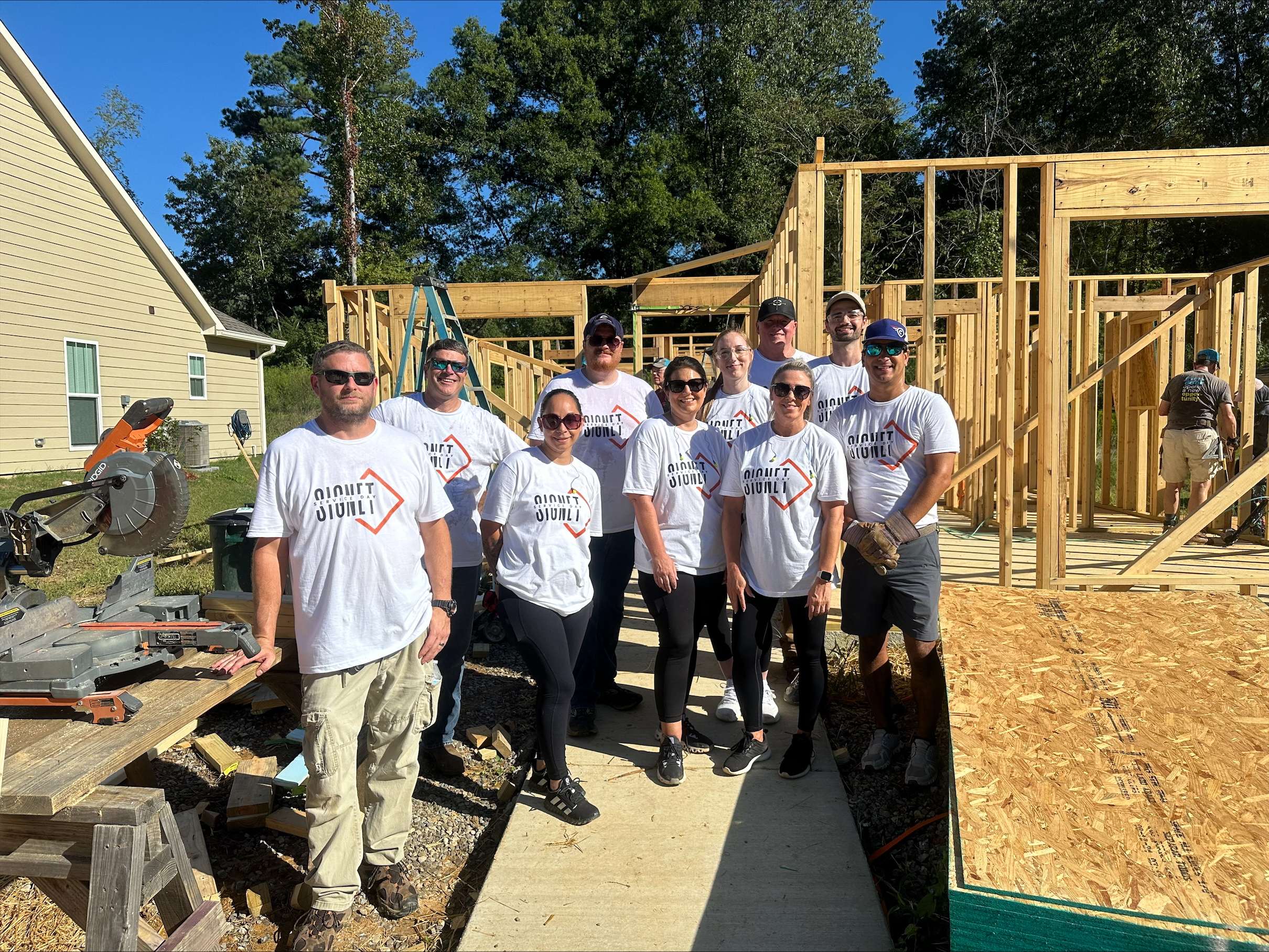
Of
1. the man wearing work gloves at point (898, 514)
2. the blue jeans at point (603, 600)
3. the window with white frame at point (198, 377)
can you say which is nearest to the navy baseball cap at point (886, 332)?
the man wearing work gloves at point (898, 514)

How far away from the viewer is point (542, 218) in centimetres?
2839

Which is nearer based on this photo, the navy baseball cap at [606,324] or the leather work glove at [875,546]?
the leather work glove at [875,546]

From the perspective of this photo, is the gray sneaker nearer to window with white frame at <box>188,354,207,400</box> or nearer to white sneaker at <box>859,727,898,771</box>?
white sneaker at <box>859,727,898,771</box>

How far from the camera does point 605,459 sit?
4.11 m

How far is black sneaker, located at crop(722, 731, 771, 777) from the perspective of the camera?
142 inches

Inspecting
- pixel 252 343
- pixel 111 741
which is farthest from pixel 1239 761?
pixel 252 343

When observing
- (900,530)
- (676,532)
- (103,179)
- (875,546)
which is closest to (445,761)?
(676,532)

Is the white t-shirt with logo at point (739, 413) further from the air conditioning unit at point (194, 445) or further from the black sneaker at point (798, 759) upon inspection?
the air conditioning unit at point (194, 445)

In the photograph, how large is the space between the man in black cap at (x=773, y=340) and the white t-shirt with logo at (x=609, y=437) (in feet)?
2.03

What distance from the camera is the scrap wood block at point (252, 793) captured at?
342 centimetres

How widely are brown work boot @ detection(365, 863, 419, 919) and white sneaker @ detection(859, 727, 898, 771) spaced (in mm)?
2042

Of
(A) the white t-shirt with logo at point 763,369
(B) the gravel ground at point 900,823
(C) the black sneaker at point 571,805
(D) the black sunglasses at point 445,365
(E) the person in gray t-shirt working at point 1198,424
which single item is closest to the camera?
(B) the gravel ground at point 900,823

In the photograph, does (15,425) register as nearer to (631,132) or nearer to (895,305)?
(895,305)

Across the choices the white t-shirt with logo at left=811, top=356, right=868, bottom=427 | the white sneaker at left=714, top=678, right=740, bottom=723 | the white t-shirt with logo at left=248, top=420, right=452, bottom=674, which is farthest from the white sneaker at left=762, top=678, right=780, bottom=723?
the white t-shirt with logo at left=248, top=420, right=452, bottom=674
